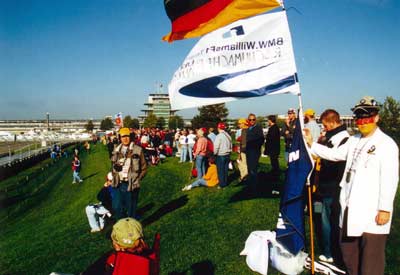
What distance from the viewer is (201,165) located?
11.4m

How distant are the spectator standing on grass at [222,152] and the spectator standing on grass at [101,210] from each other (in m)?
3.31

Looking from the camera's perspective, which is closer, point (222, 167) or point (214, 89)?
point (214, 89)

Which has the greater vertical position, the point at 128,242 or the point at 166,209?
the point at 128,242

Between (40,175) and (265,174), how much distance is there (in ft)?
58.2

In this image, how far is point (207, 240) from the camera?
21.6 feet

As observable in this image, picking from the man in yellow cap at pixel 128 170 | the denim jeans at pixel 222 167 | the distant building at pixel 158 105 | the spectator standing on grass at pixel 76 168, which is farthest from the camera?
the distant building at pixel 158 105

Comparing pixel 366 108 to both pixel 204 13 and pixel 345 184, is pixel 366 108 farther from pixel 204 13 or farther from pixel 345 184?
pixel 204 13

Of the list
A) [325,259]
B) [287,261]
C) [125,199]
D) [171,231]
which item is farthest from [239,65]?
[171,231]

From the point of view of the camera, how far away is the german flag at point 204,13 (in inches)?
195

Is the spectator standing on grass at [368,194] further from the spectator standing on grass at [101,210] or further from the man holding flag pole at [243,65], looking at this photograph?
the spectator standing on grass at [101,210]

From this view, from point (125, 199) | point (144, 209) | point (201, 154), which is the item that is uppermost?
point (201, 154)

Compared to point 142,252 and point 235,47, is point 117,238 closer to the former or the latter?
point 142,252

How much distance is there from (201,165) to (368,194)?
8134 mm

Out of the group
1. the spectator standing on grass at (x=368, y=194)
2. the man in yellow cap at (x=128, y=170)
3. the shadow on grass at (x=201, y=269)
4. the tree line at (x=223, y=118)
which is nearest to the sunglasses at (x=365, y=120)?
the spectator standing on grass at (x=368, y=194)
